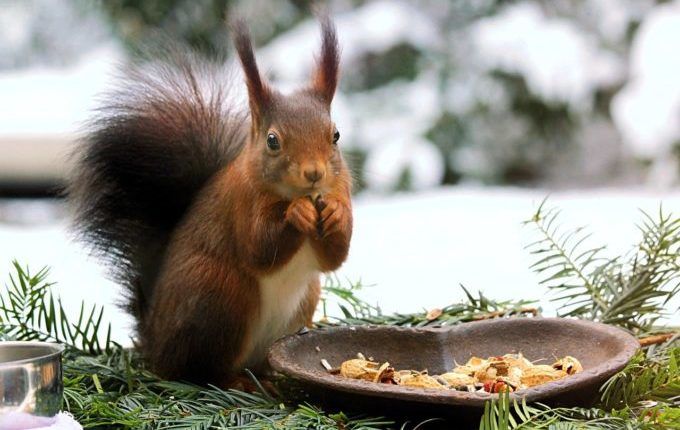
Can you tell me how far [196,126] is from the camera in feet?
3.91

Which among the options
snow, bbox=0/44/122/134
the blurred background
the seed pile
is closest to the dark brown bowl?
the seed pile

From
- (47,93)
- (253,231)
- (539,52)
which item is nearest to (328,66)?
(253,231)

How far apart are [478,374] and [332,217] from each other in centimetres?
20

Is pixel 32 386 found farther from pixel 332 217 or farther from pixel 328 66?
pixel 328 66

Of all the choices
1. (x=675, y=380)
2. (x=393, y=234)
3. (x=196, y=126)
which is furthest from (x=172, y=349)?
(x=393, y=234)

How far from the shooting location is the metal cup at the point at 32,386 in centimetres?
75

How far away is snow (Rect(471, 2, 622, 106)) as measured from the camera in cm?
303

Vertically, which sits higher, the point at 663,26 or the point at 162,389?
the point at 663,26

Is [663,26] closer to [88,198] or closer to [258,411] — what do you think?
[88,198]

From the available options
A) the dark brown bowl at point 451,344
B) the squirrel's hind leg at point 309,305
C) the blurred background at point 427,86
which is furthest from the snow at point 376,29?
the dark brown bowl at point 451,344

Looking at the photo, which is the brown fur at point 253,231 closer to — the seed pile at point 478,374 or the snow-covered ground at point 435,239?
the seed pile at point 478,374

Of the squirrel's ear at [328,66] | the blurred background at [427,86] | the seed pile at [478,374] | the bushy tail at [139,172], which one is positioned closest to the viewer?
the seed pile at [478,374]

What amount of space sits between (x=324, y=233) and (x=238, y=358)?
165mm

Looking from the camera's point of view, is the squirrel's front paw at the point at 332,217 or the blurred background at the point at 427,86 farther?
the blurred background at the point at 427,86
